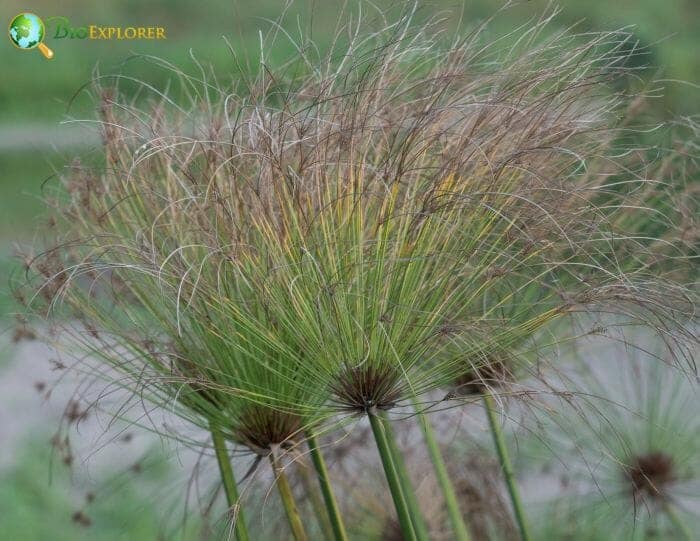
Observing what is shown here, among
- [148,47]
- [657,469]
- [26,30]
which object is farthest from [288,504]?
[148,47]

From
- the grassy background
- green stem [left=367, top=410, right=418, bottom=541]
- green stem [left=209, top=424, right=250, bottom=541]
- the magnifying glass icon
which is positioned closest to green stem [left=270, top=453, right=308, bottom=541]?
green stem [left=209, top=424, right=250, bottom=541]

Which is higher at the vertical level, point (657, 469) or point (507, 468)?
point (507, 468)

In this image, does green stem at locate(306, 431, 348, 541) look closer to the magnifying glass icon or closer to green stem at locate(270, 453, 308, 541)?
green stem at locate(270, 453, 308, 541)

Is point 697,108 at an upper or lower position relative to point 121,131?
lower

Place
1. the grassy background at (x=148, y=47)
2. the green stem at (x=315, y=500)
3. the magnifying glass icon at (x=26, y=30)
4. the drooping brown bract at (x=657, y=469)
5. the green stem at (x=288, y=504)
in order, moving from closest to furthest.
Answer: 1. the green stem at (x=288, y=504)
2. the green stem at (x=315, y=500)
3. the drooping brown bract at (x=657, y=469)
4. the magnifying glass icon at (x=26, y=30)
5. the grassy background at (x=148, y=47)

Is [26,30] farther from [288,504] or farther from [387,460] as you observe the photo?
[387,460]

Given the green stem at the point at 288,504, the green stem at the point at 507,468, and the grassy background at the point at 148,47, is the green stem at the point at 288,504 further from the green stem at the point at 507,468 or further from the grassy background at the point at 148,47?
the grassy background at the point at 148,47

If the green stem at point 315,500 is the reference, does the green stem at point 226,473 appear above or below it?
above

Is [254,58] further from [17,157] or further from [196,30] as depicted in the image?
[17,157]

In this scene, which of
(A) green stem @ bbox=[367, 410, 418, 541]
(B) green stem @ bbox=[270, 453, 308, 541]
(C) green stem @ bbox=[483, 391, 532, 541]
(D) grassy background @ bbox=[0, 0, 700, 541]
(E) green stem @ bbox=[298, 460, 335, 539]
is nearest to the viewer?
(A) green stem @ bbox=[367, 410, 418, 541]

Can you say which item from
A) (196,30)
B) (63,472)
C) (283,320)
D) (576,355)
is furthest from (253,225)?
(196,30)

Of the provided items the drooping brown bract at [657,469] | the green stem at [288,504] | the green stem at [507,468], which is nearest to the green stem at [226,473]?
the green stem at [288,504]
